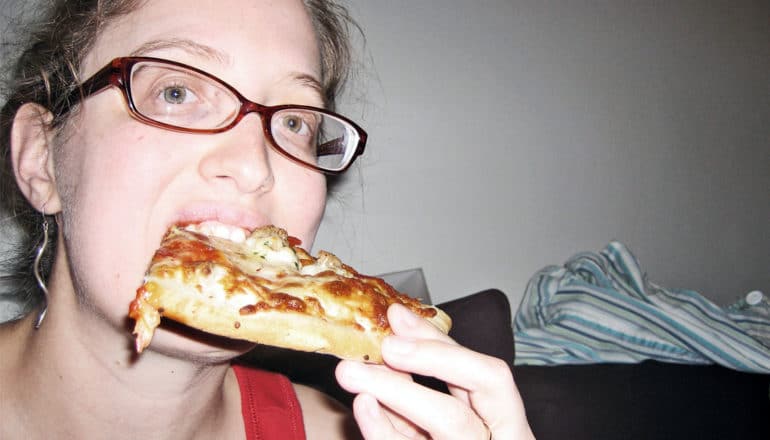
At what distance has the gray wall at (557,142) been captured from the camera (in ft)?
9.44

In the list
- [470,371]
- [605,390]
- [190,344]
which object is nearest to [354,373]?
[470,371]

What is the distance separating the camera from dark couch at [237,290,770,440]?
2053 mm

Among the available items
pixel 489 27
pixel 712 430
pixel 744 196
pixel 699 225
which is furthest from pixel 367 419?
pixel 744 196

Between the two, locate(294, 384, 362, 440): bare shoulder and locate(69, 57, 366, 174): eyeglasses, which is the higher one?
locate(69, 57, 366, 174): eyeglasses

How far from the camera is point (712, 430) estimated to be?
2.41m

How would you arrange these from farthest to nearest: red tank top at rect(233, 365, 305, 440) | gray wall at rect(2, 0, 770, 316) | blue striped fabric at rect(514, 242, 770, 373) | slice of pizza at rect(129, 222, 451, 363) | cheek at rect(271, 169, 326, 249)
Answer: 1. gray wall at rect(2, 0, 770, 316)
2. blue striped fabric at rect(514, 242, 770, 373)
3. red tank top at rect(233, 365, 305, 440)
4. cheek at rect(271, 169, 326, 249)
5. slice of pizza at rect(129, 222, 451, 363)

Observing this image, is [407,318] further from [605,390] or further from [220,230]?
[605,390]

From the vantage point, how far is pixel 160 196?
98 cm

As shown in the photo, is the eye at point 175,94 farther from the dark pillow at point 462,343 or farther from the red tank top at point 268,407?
the dark pillow at point 462,343

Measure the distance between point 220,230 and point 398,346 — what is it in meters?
0.46

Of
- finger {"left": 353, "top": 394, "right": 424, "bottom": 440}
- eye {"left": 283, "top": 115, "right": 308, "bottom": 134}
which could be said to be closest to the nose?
eye {"left": 283, "top": 115, "right": 308, "bottom": 134}

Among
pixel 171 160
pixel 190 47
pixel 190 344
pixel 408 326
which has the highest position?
pixel 190 47

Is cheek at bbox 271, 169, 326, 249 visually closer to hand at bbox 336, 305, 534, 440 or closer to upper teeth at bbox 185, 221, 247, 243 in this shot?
upper teeth at bbox 185, 221, 247, 243

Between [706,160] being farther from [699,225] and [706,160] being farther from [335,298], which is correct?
[335,298]
